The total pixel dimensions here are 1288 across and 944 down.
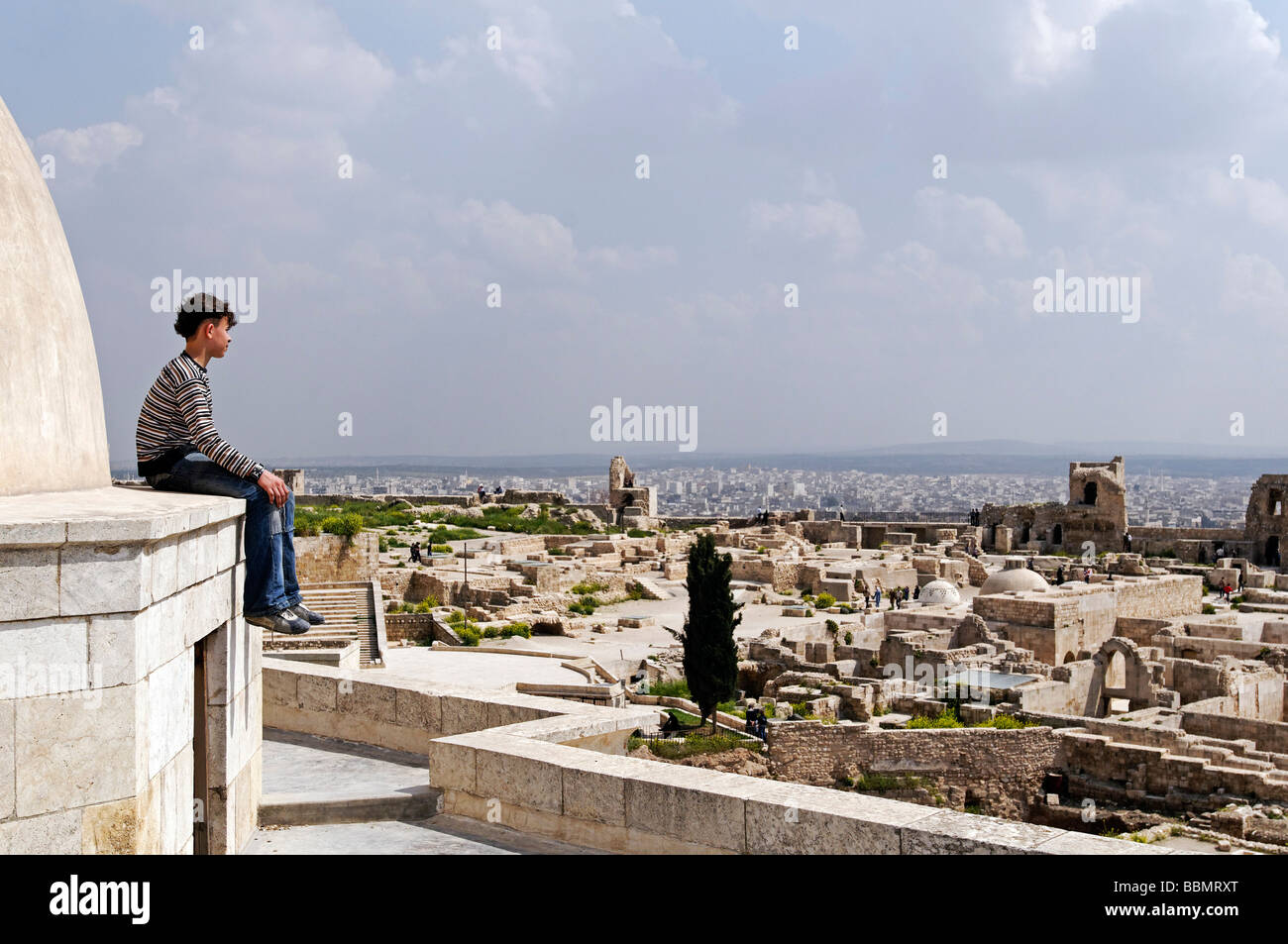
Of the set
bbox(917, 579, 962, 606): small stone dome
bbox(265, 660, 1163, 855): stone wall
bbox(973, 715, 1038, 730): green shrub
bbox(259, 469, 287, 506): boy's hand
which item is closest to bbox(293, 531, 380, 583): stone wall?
bbox(917, 579, 962, 606): small stone dome

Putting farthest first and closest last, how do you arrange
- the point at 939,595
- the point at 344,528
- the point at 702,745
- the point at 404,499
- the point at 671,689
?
the point at 404,499 → the point at 939,595 → the point at 344,528 → the point at 671,689 → the point at 702,745

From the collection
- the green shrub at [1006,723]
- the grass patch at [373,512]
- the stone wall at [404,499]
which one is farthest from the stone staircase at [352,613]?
the stone wall at [404,499]

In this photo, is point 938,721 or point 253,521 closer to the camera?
point 253,521

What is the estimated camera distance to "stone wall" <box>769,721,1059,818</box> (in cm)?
1753

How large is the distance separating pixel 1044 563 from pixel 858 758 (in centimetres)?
2613

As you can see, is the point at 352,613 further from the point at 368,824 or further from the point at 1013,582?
the point at 368,824

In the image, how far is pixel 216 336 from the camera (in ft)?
16.3

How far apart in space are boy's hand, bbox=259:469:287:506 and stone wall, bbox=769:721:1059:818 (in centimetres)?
1369

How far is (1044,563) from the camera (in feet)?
136

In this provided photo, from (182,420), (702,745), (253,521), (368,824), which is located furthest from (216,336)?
(702,745)

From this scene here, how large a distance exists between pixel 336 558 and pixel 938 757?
15.9m

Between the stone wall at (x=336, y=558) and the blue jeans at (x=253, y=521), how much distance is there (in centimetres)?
2291
